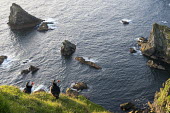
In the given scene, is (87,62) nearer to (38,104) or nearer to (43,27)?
(43,27)

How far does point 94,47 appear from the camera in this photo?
300ft

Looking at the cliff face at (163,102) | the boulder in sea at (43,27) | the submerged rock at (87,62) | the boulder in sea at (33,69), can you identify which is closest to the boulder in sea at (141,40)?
the submerged rock at (87,62)

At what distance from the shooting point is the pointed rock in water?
114m

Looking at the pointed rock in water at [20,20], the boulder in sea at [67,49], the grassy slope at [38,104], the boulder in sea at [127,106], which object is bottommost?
the boulder in sea at [127,106]

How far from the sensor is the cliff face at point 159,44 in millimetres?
79625

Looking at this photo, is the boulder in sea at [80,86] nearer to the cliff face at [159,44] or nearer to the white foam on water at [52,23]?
the cliff face at [159,44]

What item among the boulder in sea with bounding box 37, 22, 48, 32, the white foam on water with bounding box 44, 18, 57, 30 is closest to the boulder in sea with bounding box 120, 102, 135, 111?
the white foam on water with bounding box 44, 18, 57, 30

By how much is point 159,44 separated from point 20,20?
220 ft

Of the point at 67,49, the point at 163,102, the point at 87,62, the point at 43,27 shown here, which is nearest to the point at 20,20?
the point at 43,27

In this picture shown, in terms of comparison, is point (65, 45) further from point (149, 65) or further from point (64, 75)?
point (149, 65)

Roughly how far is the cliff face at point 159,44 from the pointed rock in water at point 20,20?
5864 cm

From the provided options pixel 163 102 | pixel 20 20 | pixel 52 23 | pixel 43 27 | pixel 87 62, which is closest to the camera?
pixel 163 102

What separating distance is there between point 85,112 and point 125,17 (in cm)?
9043

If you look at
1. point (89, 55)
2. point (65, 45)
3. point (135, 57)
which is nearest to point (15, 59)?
point (65, 45)
